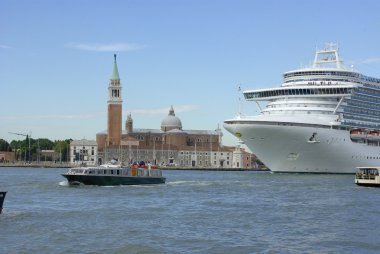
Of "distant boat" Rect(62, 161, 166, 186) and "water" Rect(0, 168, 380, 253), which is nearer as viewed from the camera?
"water" Rect(0, 168, 380, 253)

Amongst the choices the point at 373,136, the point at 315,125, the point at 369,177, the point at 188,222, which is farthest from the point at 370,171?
the point at 188,222

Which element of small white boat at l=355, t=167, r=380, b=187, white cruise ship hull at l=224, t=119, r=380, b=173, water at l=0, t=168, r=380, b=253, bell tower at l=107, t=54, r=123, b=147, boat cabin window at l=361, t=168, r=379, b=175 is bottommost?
water at l=0, t=168, r=380, b=253

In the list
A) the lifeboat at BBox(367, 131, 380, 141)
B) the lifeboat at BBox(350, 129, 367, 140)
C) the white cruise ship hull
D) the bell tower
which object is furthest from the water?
the bell tower

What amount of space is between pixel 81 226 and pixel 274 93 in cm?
5686

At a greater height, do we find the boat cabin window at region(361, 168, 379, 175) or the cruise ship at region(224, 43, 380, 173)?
the cruise ship at region(224, 43, 380, 173)

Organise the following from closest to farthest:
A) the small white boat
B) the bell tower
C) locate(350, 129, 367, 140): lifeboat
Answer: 1. the small white boat
2. locate(350, 129, 367, 140): lifeboat
3. the bell tower

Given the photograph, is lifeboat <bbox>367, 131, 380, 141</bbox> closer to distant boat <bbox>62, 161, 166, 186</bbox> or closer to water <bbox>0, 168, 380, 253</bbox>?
distant boat <bbox>62, 161, 166, 186</bbox>

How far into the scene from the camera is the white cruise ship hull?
79125 mm

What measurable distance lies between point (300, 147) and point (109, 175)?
1139 inches

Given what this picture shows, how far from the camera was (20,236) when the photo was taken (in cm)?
2891

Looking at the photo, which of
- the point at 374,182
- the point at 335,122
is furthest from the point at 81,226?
the point at 335,122

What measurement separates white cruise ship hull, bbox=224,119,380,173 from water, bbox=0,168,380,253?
2656 cm

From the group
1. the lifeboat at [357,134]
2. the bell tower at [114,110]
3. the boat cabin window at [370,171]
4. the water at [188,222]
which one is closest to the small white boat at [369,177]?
the boat cabin window at [370,171]

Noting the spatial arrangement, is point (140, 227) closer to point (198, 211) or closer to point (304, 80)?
point (198, 211)
